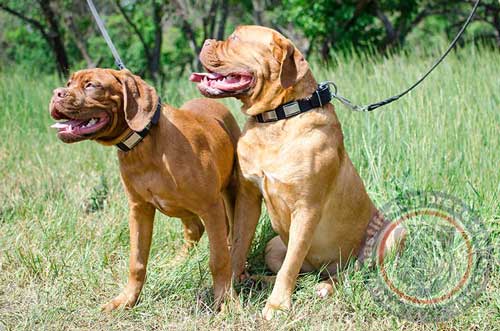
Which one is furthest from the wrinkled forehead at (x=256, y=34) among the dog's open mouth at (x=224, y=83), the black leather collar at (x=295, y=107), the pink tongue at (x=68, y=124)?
the pink tongue at (x=68, y=124)

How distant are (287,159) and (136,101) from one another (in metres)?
0.92

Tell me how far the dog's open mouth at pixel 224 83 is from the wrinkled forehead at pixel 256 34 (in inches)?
9.1

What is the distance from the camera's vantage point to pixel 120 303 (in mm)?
3748

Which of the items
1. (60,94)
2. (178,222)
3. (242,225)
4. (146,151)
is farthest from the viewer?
(178,222)

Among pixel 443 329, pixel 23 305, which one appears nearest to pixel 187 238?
pixel 23 305

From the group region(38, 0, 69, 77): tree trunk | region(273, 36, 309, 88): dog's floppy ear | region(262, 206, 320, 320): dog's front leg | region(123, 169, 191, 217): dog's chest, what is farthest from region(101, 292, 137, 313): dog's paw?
region(38, 0, 69, 77): tree trunk

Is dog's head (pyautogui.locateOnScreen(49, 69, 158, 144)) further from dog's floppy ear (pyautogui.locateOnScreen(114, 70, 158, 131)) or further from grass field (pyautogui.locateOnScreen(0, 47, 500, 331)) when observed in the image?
grass field (pyautogui.locateOnScreen(0, 47, 500, 331))

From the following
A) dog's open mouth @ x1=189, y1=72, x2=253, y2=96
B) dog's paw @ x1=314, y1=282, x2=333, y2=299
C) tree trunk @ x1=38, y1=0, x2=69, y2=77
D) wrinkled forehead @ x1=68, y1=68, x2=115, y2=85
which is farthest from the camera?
tree trunk @ x1=38, y1=0, x2=69, y2=77

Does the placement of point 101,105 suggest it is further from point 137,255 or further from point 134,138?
point 137,255

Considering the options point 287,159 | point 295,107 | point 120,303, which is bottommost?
point 120,303

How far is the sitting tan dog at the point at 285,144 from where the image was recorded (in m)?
3.58

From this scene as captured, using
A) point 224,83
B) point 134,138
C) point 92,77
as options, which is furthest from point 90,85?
point 224,83

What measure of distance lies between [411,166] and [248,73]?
1795 mm

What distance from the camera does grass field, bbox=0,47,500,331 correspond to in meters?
3.59
